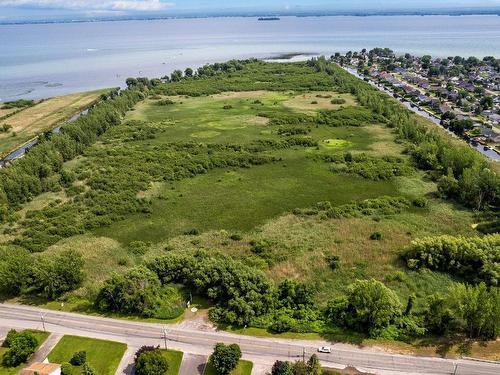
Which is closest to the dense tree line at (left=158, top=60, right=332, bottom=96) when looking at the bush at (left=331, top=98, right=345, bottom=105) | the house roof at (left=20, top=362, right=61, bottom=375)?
the bush at (left=331, top=98, right=345, bottom=105)

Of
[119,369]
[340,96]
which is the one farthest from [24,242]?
[340,96]

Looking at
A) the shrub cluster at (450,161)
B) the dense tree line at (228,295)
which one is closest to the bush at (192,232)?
the dense tree line at (228,295)

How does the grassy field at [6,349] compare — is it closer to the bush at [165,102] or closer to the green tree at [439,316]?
the green tree at [439,316]

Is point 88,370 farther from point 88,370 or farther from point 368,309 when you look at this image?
point 368,309

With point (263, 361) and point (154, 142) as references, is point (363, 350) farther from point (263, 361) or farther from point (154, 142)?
point (154, 142)

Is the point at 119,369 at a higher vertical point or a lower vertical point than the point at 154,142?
lower

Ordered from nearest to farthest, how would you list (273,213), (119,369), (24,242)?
(119,369) < (24,242) < (273,213)

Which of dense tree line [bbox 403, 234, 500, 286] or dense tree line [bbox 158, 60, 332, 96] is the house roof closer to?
dense tree line [bbox 403, 234, 500, 286]
